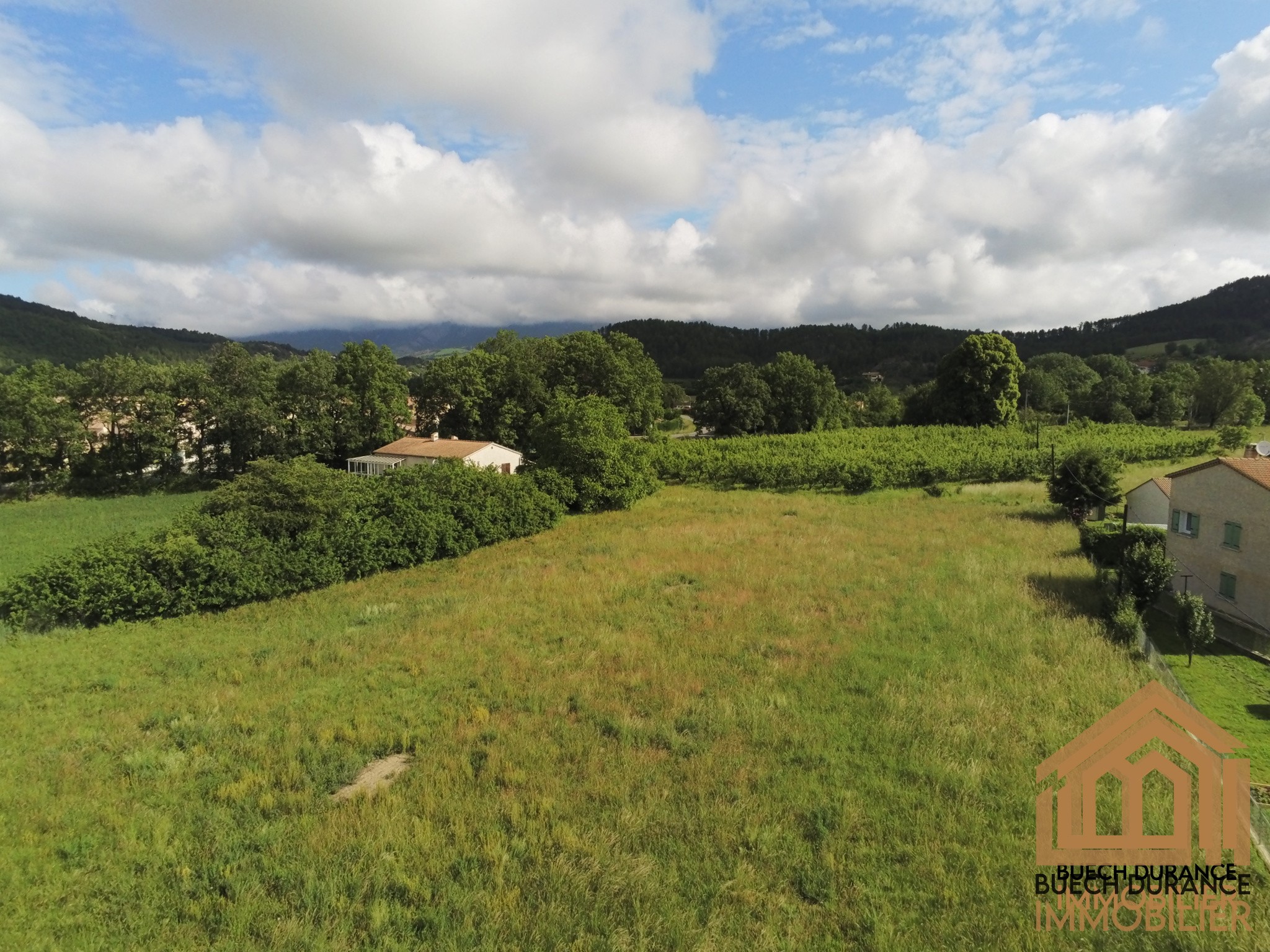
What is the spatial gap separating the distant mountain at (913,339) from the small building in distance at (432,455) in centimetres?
8744

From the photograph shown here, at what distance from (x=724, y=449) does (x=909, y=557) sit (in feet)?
90.3

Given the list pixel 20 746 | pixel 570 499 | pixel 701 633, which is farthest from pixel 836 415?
pixel 20 746

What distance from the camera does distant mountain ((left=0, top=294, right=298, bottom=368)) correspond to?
348 ft

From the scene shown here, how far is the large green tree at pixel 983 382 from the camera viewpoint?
52.5 meters

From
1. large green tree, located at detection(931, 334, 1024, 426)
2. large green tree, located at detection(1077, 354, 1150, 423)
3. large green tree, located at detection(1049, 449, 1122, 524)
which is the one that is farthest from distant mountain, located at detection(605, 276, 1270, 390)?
large green tree, located at detection(1049, 449, 1122, 524)

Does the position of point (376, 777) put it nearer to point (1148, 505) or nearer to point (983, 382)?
point (1148, 505)

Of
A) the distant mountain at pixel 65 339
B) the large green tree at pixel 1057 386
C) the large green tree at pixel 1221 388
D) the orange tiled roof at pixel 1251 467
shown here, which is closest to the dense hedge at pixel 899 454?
the large green tree at pixel 1221 388

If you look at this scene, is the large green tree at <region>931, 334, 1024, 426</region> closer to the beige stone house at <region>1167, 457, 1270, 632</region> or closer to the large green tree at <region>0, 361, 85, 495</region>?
the beige stone house at <region>1167, 457, 1270, 632</region>

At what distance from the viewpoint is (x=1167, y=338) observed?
13675 cm

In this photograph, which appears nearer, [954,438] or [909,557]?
[909,557]

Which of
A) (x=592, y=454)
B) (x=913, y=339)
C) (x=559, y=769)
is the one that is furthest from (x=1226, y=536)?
(x=913, y=339)

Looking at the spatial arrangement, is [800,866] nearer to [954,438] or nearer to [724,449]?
[724,449]

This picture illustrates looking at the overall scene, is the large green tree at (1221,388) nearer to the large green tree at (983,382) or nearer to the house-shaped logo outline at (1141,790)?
the large green tree at (983,382)

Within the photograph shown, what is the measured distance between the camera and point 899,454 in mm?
42938
